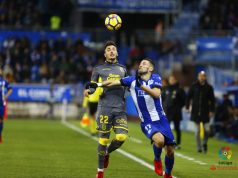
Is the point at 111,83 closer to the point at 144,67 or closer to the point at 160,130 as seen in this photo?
the point at 144,67

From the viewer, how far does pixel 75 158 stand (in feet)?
58.5

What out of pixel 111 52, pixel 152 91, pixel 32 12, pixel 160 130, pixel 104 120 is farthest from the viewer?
pixel 32 12

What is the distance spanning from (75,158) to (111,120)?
404cm

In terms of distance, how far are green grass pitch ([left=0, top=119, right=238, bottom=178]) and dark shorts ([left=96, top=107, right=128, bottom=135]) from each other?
0.91m

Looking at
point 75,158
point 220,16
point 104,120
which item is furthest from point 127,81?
point 220,16

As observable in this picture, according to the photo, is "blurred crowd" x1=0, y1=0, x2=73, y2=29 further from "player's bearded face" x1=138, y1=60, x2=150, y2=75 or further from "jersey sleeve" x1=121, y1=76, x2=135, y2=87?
"player's bearded face" x1=138, y1=60, x2=150, y2=75

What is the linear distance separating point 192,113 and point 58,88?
64.0 feet

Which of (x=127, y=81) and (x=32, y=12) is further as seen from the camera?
(x=32, y=12)

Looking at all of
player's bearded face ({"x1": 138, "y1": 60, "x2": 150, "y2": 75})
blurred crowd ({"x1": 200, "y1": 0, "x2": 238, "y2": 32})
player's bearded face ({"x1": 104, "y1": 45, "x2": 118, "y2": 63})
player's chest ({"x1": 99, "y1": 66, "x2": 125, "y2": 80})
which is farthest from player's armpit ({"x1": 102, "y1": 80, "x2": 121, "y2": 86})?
blurred crowd ({"x1": 200, "y1": 0, "x2": 238, "y2": 32})

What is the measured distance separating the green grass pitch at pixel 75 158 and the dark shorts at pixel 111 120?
2.97 ft

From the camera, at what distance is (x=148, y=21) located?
164ft

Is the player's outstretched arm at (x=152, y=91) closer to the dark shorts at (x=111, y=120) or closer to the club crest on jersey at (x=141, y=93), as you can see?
the club crest on jersey at (x=141, y=93)

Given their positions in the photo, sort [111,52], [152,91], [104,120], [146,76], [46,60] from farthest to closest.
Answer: [46,60] → [111,52] → [104,120] → [146,76] → [152,91]

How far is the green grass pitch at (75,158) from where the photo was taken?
14711mm
